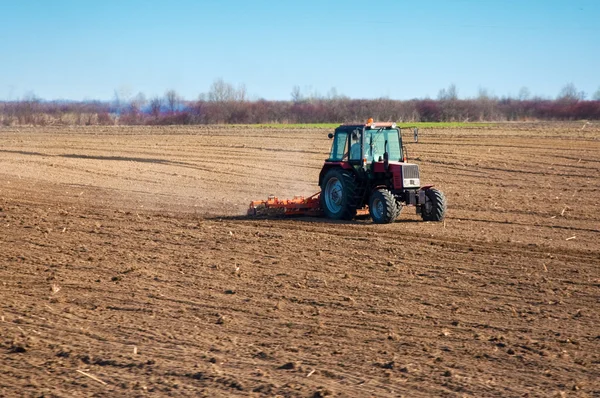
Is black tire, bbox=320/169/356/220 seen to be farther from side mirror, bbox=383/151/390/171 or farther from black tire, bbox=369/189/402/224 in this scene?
side mirror, bbox=383/151/390/171

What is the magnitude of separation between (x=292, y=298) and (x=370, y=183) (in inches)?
257

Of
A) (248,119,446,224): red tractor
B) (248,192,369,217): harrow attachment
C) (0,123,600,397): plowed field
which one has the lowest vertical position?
(0,123,600,397): plowed field

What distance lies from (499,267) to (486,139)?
88.3 feet

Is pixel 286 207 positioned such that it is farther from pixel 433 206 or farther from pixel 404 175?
pixel 433 206

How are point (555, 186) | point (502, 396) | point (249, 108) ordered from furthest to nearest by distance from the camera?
point (249, 108) < point (555, 186) < point (502, 396)

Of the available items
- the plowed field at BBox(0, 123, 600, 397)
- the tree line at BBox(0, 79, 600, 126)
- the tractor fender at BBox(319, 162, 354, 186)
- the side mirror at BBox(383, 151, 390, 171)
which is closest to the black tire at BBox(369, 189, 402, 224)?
the plowed field at BBox(0, 123, 600, 397)

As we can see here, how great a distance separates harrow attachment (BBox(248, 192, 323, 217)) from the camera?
15.9 metres

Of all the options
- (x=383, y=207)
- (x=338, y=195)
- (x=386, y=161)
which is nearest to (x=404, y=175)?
(x=386, y=161)

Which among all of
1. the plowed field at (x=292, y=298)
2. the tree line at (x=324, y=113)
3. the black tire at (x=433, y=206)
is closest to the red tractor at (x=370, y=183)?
the black tire at (x=433, y=206)

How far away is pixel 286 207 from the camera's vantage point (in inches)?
627

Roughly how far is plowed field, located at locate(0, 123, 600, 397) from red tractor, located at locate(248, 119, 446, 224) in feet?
1.21

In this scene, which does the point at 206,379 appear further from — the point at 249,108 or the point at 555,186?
the point at 249,108

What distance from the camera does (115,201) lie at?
1852 centimetres

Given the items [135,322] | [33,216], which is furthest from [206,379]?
[33,216]
